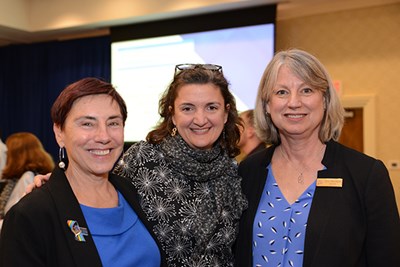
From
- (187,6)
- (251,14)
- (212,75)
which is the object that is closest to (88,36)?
(187,6)

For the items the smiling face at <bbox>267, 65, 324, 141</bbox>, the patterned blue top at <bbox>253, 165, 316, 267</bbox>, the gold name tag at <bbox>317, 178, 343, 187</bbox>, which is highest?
the smiling face at <bbox>267, 65, 324, 141</bbox>

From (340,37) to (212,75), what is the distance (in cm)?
459

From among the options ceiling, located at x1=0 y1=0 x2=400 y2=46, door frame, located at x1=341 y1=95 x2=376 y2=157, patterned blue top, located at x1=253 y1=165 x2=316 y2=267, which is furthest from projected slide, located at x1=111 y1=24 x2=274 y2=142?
patterned blue top, located at x1=253 y1=165 x2=316 y2=267

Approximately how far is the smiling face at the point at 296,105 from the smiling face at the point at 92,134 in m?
0.74

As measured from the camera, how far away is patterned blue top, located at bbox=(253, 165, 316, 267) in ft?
6.07

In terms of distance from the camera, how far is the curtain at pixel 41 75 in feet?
25.7

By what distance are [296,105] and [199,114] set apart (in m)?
0.44

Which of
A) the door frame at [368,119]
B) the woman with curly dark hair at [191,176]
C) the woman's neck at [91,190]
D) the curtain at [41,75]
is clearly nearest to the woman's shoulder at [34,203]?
the woman's neck at [91,190]

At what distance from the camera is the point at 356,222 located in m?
1.81

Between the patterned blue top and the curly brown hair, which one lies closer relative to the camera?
the patterned blue top

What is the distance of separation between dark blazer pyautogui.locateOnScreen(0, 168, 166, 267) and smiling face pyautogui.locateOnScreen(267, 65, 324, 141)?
38.2 inches

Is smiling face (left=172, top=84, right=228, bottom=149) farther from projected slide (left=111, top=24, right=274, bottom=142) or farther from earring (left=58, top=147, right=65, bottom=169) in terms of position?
projected slide (left=111, top=24, right=274, bottom=142)

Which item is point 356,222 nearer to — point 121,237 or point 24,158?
point 121,237

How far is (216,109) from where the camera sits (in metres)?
2.11
